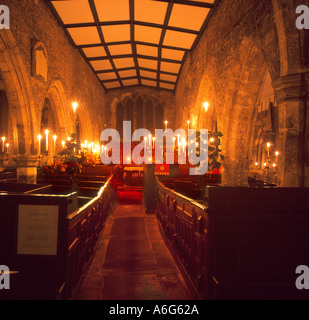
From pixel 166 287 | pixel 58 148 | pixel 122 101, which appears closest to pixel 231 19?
pixel 166 287

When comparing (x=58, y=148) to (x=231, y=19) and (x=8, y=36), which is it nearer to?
(x=8, y=36)

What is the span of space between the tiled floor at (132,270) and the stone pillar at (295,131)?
1907mm

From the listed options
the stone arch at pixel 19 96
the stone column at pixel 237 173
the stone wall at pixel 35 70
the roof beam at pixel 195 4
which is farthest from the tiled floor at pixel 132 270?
the roof beam at pixel 195 4

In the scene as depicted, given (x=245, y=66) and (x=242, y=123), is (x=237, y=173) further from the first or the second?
(x=245, y=66)

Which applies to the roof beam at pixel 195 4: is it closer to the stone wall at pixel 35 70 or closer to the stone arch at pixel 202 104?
the stone arch at pixel 202 104

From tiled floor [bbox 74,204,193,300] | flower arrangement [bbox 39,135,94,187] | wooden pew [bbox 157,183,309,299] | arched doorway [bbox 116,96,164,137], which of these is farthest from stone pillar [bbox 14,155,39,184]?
arched doorway [bbox 116,96,164,137]

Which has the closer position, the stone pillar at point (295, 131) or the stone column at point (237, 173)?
the stone pillar at point (295, 131)

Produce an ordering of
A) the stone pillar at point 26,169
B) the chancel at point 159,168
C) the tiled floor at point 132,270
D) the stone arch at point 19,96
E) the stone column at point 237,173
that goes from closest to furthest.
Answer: the chancel at point 159,168 < the tiled floor at point 132,270 < the stone column at point 237,173 < the stone arch at point 19,96 < the stone pillar at point 26,169

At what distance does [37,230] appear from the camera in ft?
6.20

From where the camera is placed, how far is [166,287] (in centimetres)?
256

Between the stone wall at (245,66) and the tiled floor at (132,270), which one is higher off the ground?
the stone wall at (245,66)

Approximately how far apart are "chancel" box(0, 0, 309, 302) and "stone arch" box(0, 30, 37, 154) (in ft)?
0.09

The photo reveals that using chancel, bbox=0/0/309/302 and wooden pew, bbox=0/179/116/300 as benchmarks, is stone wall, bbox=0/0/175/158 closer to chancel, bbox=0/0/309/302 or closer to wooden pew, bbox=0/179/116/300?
chancel, bbox=0/0/309/302

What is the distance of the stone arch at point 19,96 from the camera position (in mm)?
5755
